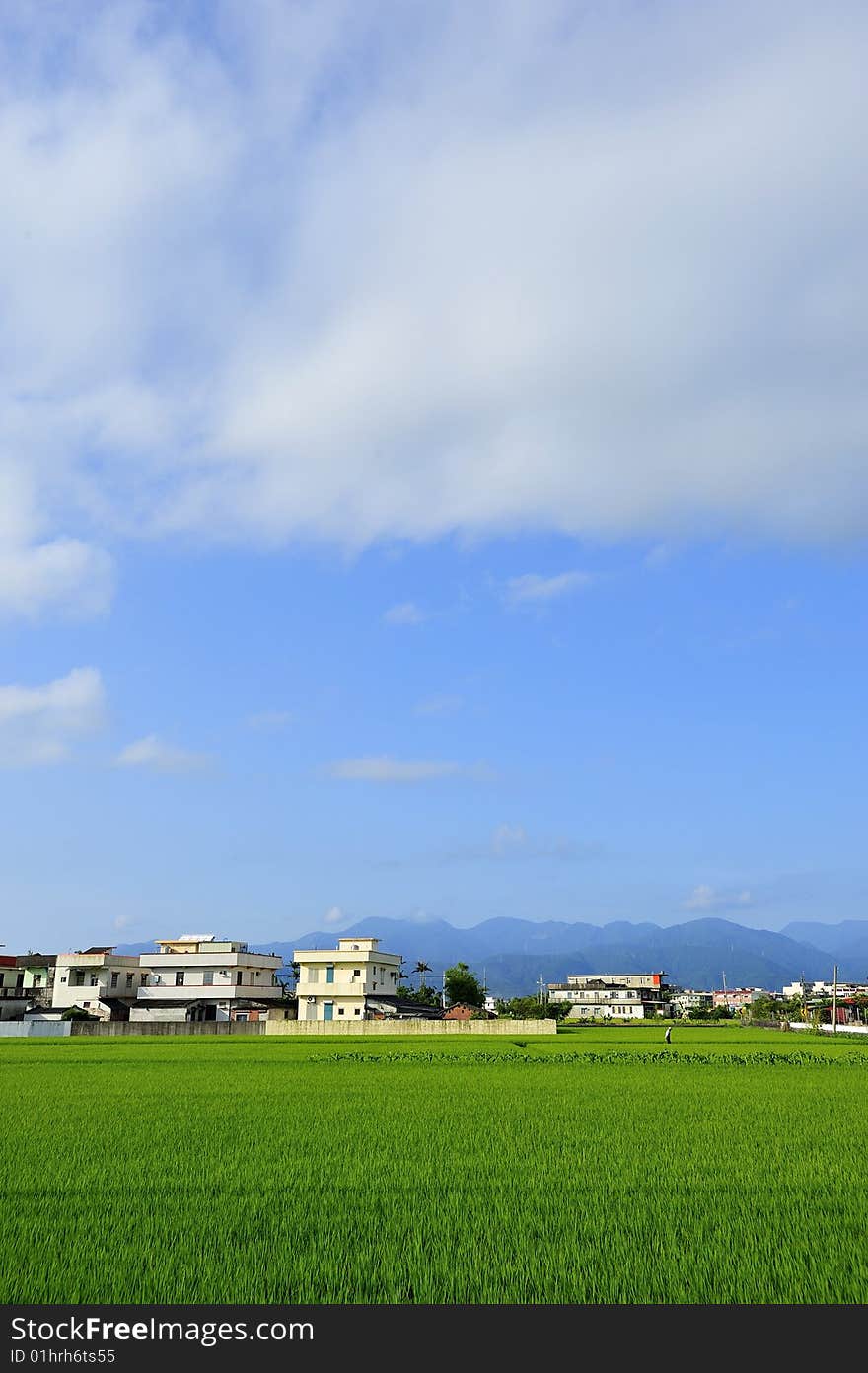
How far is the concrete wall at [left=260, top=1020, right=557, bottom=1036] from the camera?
56.3 metres

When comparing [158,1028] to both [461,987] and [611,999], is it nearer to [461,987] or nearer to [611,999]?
[461,987]

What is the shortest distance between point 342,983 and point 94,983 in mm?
20656

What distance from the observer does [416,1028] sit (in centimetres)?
5988

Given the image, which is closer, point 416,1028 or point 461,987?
point 416,1028

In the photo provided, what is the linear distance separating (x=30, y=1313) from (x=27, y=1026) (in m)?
60.1

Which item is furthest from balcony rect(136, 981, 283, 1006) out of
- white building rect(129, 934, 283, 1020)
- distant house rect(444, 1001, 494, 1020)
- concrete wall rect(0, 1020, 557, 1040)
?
concrete wall rect(0, 1020, 557, 1040)

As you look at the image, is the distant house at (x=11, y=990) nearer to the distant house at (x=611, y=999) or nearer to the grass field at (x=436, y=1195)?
the grass field at (x=436, y=1195)

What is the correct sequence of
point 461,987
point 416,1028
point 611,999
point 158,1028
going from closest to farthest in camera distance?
1. point 416,1028
2. point 158,1028
3. point 461,987
4. point 611,999

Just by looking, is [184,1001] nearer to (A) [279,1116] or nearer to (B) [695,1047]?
(B) [695,1047]

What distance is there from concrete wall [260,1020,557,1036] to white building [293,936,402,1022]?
18.2 meters

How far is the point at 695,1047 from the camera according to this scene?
4300cm

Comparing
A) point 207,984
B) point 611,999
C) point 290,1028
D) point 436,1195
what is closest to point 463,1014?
point 207,984

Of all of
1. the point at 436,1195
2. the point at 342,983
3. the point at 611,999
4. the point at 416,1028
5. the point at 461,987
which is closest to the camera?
the point at 436,1195

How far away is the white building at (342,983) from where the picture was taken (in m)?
78.2
